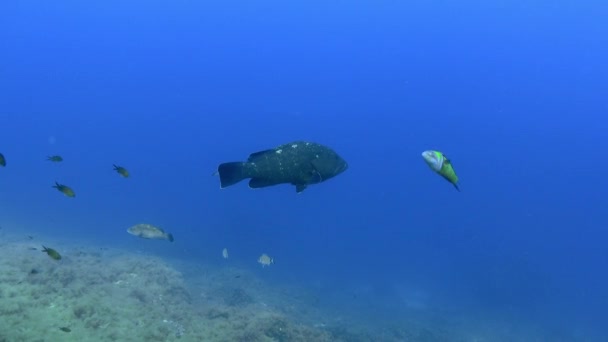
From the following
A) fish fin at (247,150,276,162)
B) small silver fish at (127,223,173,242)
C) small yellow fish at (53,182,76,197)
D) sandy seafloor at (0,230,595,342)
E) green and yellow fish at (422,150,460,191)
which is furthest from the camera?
small silver fish at (127,223,173,242)

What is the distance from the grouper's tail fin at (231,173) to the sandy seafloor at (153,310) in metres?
4.79

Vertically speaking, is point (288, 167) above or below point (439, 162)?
above

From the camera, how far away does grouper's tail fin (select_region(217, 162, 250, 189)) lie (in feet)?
16.0

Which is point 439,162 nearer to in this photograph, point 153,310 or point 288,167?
point 288,167

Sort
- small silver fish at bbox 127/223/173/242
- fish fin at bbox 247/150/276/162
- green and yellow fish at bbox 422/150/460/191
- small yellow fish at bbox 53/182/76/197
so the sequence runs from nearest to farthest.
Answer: green and yellow fish at bbox 422/150/460/191, fish fin at bbox 247/150/276/162, small yellow fish at bbox 53/182/76/197, small silver fish at bbox 127/223/173/242

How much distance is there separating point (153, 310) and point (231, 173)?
6559mm

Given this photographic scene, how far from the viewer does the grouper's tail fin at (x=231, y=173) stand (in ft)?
16.0

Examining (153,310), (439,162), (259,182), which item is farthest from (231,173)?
(153,310)

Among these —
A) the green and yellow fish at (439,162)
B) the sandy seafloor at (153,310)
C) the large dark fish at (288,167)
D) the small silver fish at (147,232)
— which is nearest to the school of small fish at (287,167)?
the large dark fish at (288,167)

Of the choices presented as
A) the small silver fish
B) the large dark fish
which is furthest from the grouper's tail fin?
the small silver fish

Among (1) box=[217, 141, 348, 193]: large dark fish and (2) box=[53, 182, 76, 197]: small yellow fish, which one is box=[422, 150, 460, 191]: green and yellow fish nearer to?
(1) box=[217, 141, 348, 193]: large dark fish

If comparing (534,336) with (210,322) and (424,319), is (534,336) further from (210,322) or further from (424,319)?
(210,322)

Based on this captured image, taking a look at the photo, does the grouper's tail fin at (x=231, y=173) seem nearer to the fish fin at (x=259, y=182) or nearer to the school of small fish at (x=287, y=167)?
the school of small fish at (x=287, y=167)

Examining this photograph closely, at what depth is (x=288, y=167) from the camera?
5141mm
